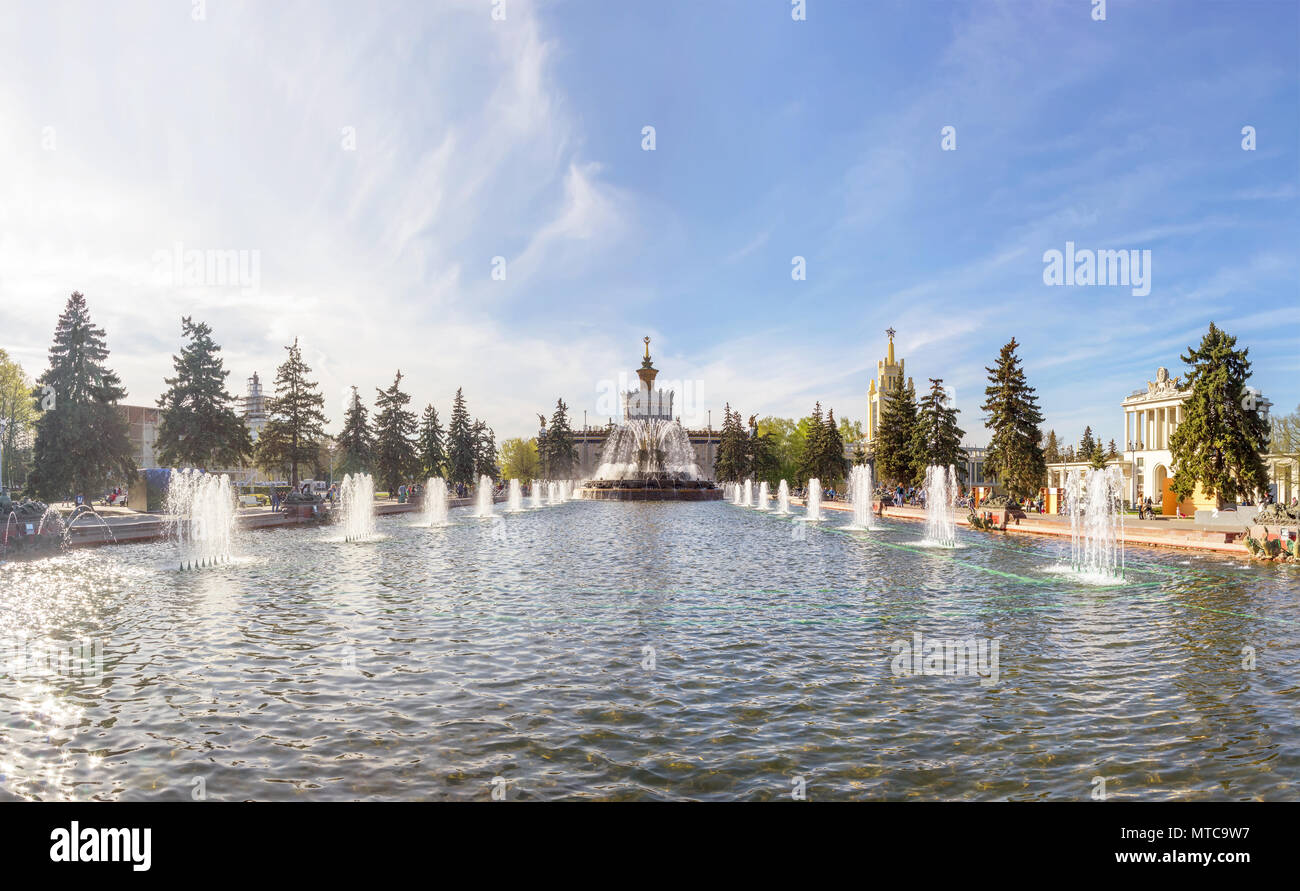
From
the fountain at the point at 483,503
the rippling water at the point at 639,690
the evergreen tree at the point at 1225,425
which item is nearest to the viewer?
the rippling water at the point at 639,690

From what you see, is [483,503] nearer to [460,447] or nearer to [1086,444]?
[460,447]

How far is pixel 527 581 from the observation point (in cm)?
1647

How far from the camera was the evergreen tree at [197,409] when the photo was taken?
4722 cm

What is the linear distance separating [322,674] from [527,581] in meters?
7.61

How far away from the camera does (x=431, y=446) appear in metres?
68.9

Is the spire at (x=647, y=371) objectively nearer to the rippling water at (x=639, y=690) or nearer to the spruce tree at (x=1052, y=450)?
the spruce tree at (x=1052, y=450)

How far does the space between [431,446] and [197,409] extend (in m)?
23.1

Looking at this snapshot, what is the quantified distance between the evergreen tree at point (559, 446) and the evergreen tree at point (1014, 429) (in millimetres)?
58786

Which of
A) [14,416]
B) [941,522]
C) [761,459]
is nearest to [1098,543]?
[941,522]

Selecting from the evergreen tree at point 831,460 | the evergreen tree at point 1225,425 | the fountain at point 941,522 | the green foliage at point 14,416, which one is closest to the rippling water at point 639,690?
the fountain at point 941,522

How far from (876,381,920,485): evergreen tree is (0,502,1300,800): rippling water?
131 ft

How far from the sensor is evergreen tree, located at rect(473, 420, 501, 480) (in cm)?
7712
